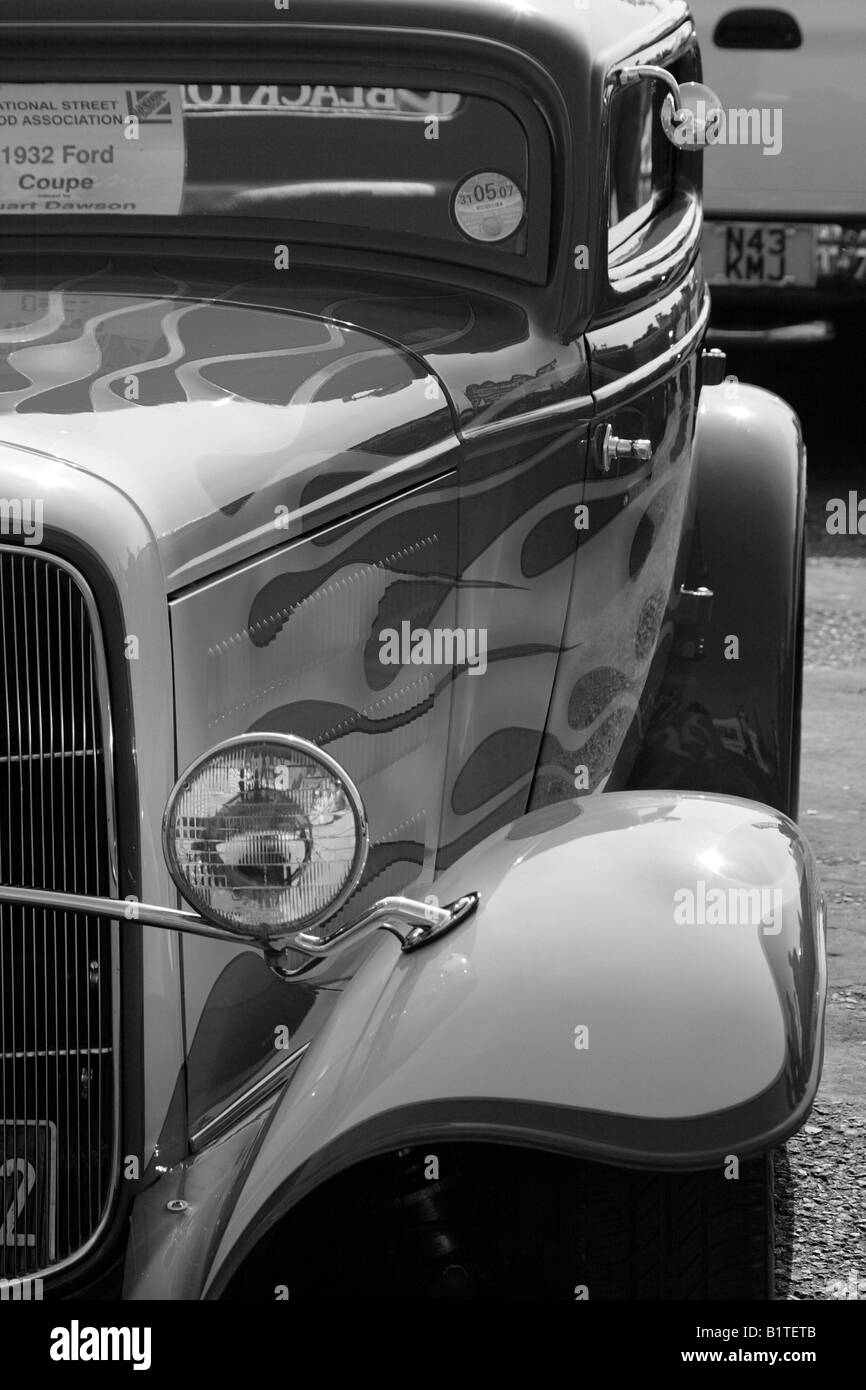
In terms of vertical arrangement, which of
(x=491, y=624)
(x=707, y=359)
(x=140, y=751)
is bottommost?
(x=140, y=751)

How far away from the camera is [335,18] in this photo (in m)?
2.58

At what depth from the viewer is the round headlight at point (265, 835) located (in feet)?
5.44

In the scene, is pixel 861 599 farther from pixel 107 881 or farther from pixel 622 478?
pixel 107 881

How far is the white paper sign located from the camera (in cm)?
258

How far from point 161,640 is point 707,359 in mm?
2095

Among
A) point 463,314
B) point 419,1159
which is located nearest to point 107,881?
point 419,1159

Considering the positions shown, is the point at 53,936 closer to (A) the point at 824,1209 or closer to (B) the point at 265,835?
(B) the point at 265,835

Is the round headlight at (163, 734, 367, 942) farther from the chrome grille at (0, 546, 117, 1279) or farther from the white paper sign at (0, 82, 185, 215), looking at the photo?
the white paper sign at (0, 82, 185, 215)

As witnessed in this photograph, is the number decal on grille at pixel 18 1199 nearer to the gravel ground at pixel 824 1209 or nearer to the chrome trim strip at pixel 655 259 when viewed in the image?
the gravel ground at pixel 824 1209

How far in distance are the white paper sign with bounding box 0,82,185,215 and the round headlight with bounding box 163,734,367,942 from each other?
1226mm

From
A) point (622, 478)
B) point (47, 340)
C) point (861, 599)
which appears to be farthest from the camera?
point (861, 599)

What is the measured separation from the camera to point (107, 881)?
1.84m
